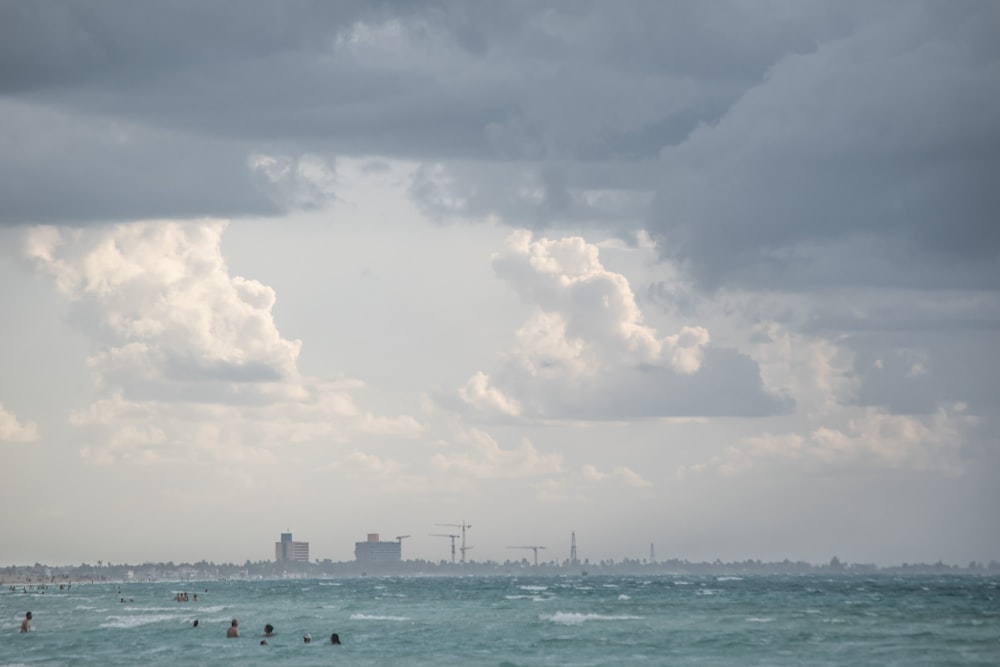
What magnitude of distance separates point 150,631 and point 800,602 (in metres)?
83.5

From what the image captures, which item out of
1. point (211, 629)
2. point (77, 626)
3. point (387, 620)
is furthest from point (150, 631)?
point (387, 620)

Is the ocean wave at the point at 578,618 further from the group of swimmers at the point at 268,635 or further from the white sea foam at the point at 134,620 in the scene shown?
the white sea foam at the point at 134,620

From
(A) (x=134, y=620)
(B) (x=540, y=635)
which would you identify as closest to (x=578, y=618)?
(B) (x=540, y=635)

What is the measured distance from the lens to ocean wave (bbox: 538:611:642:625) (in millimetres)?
127569

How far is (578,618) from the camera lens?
13188 centimetres

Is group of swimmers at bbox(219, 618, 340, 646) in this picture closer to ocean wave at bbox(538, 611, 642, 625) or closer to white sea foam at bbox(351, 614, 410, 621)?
white sea foam at bbox(351, 614, 410, 621)

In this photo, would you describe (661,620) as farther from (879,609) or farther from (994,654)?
(994,654)

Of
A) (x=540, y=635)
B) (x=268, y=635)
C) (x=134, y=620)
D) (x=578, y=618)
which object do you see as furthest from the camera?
(x=134, y=620)

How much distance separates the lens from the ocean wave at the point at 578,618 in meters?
128

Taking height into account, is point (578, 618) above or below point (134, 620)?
below

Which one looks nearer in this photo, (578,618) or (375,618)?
(578,618)

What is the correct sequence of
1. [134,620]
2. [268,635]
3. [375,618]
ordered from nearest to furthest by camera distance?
[268,635], [375,618], [134,620]

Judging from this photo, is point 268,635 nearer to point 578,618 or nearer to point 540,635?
point 540,635

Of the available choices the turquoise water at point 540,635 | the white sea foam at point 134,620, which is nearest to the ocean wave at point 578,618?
the turquoise water at point 540,635
